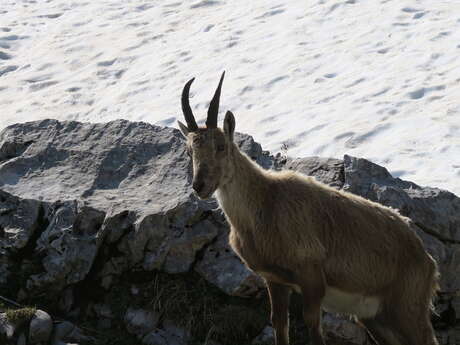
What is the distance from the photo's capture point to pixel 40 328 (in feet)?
29.2

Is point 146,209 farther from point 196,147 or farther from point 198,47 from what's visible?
point 198,47

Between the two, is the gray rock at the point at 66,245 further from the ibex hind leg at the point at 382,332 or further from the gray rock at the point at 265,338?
the ibex hind leg at the point at 382,332

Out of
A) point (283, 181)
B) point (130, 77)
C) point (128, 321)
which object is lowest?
point (130, 77)

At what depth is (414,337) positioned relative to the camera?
847 centimetres

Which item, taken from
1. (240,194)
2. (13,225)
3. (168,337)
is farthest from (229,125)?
(13,225)

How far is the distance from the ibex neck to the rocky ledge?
124 centimetres

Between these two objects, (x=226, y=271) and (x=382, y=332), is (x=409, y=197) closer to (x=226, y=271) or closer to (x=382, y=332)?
(x=382, y=332)

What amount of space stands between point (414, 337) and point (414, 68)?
29.5 feet

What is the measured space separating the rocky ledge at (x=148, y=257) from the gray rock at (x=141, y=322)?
1 cm

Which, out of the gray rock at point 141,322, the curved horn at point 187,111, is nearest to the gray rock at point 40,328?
the gray rock at point 141,322

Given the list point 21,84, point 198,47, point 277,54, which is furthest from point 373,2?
point 21,84

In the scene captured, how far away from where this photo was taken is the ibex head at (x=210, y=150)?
806 cm

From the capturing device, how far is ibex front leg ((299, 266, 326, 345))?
8.14 metres

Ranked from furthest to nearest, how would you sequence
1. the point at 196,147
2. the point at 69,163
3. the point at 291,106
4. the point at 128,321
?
the point at 291,106
the point at 69,163
the point at 128,321
the point at 196,147
